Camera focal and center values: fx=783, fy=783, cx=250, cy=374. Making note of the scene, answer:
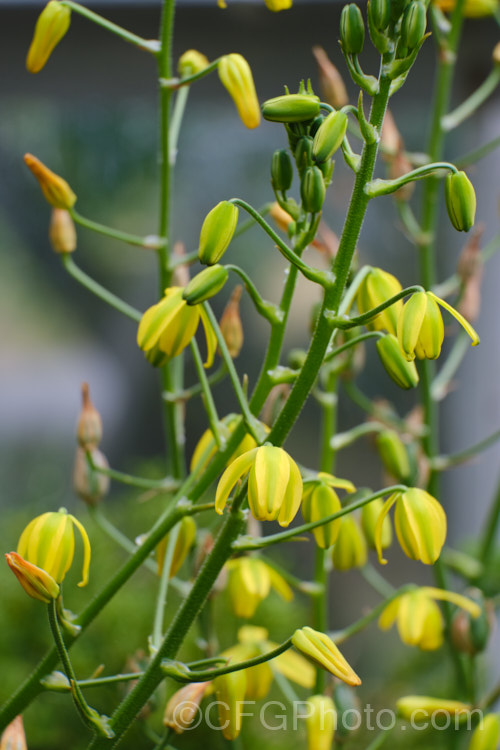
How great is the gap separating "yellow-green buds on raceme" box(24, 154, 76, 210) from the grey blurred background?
1.76ft

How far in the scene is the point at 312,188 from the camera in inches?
11.9

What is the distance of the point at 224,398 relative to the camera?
3.37 ft

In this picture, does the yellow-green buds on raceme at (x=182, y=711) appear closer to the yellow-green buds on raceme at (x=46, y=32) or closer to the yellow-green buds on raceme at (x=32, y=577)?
the yellow-green buds on raceme at (x=32, y=577)

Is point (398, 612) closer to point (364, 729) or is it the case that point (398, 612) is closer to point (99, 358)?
point (364, 729)

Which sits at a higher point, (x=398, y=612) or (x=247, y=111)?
(x=247, y=111)

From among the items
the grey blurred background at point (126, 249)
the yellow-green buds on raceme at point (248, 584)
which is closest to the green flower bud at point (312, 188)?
the yellow-green buds on raceme at point (248, 584)

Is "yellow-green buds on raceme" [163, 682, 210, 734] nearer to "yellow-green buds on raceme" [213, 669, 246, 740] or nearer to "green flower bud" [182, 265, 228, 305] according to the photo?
"yellow-green buds on raceme" [213, 669, 246, 740]

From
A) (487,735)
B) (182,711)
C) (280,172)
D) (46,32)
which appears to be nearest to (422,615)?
(487,735)

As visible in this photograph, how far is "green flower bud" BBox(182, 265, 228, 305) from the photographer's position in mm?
293

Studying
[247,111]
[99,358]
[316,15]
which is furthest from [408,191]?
[99,358]

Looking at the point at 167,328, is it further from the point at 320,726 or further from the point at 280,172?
the point at 320,726

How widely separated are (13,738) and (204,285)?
21 cm

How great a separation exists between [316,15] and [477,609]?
70 centimetres

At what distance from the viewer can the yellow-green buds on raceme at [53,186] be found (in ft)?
1.31
